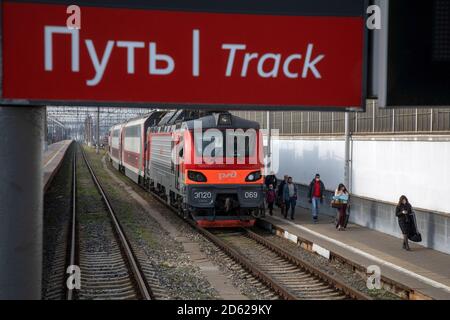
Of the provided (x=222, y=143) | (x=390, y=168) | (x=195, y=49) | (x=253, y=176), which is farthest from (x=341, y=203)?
(x=195, y=49)

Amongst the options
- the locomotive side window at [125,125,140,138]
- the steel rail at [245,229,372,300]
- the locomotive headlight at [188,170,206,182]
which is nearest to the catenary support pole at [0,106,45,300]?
the steel rail at [245,229,372,300]

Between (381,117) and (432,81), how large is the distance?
12.4m

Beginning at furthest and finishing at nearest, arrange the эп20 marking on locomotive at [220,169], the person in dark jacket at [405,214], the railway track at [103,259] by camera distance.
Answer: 1. the эп20 marking on locomotive at [220,169]
2. the person in dark jacket at [405,214]
3. the railway track at [103,259]

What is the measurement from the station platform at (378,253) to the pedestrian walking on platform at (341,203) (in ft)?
0.80

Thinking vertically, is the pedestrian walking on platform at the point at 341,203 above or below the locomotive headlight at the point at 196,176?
below

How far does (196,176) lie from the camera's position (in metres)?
15.2

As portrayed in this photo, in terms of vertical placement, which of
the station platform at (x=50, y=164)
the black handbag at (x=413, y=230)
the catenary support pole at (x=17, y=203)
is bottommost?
the black handbag at (x=413, y=230)

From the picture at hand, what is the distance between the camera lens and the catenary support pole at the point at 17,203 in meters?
A: 3.58

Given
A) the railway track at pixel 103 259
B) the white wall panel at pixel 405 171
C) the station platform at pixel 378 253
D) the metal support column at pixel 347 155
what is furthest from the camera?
the metal support column at pixel 347 155

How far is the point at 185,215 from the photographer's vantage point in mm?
16516

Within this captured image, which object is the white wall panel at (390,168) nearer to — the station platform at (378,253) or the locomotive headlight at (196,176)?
the station platform at (378,253)

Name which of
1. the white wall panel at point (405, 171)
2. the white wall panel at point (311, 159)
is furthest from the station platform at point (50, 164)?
the white wall panel at point (405, 171)

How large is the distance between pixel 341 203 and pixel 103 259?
6862mm

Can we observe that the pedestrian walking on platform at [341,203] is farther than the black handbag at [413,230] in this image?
Yes
